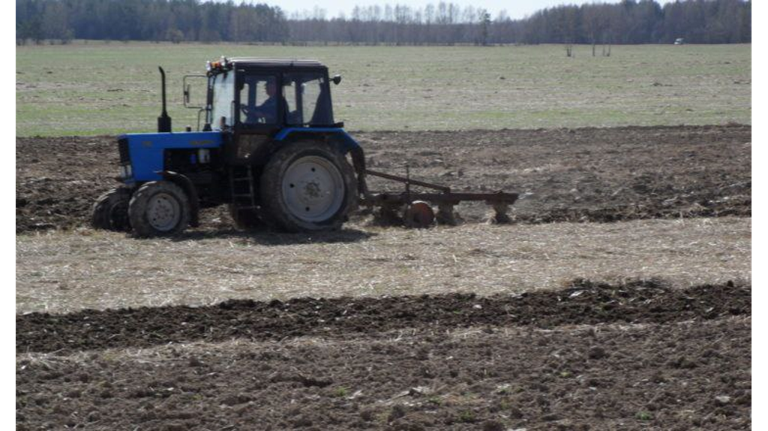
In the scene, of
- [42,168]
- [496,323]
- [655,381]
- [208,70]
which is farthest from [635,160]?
[655,381]

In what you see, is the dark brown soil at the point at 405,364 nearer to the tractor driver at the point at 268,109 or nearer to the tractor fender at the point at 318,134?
the tractor fender at the point at 318,134

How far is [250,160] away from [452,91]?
1308 inches

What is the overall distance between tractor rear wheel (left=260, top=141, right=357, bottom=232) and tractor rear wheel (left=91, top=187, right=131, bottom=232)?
5.70ft

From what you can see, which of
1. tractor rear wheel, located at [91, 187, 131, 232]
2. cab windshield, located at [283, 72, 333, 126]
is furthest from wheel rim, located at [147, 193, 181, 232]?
cab windshield, located at [283, 72, 333, 126]


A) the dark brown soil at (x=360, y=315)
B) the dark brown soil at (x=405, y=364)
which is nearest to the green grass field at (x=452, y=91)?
the dark brown soil at (x=360, y=315)

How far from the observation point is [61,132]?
27.6 m

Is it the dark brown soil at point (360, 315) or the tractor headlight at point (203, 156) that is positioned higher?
the tractor headlight at point (203, 156)

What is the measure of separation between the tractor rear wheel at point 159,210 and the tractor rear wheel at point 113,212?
557mm

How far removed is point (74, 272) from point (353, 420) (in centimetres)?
548

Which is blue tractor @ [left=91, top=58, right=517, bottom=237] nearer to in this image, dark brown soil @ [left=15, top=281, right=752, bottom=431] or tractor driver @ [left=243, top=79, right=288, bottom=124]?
tractor driver @ [left=243, top=79, right=288, bottom=124]

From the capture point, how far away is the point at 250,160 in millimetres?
13883

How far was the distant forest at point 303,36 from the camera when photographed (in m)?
109

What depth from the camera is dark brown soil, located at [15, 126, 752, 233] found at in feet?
Result: 52.4

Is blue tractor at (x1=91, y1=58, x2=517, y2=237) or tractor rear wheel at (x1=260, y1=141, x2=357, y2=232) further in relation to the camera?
tractor rear wheel at (x1=260, y1=141, x2=357, y2=232)
